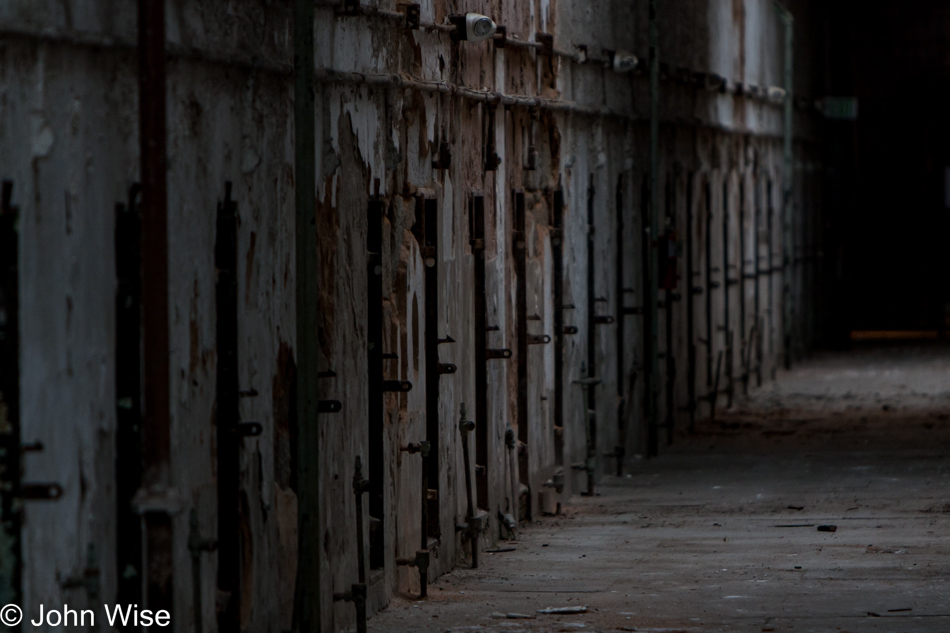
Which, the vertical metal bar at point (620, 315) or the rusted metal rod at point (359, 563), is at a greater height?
the vertical metal bar at point (620, 315)

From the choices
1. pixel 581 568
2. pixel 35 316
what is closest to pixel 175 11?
pixel 35 316

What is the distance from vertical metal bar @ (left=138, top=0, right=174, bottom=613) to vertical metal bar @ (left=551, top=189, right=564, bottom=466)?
20.4 ft

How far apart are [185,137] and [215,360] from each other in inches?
30.9

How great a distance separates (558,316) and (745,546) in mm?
2582

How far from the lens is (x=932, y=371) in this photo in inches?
801

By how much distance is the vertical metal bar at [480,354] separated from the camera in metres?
9.24

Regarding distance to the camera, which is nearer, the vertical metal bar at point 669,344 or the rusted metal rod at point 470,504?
the rusted metal rod at point 470,504

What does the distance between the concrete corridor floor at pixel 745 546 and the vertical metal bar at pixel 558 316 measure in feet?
1.57

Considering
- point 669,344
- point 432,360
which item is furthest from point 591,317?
point 432,360

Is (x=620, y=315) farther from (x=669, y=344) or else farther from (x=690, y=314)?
(x=690, y=314)

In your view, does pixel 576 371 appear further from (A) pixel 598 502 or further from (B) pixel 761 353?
(B) pixel 761 353

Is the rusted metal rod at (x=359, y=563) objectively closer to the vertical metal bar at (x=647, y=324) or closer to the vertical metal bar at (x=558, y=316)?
the vertical metal bar at (x=558, y=316)

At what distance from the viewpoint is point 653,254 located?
45.4ft

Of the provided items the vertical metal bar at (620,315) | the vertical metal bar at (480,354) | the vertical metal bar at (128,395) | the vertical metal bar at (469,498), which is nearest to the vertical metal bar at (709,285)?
the vertical metal bar at (620,315)
